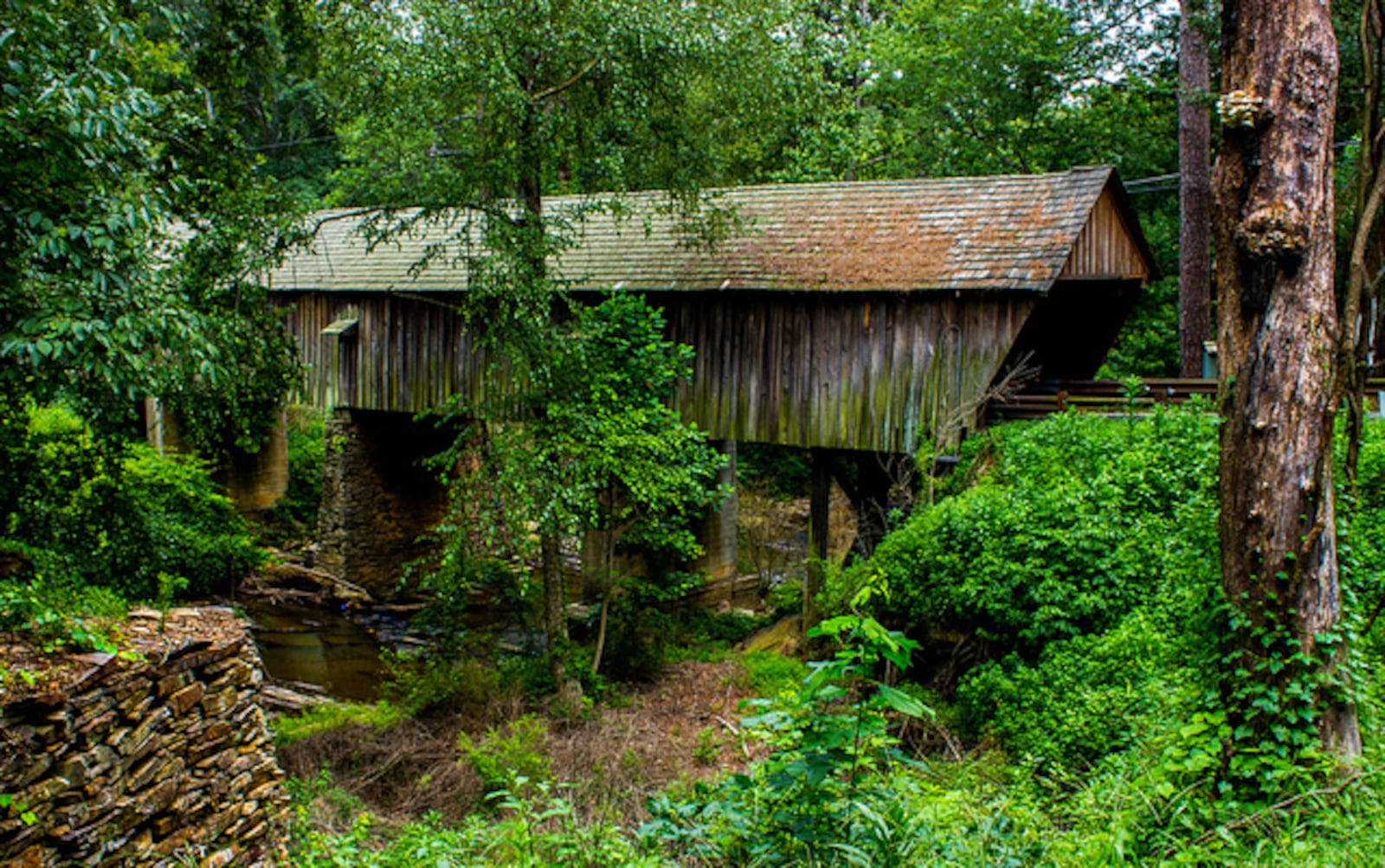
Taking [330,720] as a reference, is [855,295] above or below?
above

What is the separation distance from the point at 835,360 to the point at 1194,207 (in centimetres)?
704

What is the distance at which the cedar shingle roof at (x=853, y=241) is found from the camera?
31.9 ft

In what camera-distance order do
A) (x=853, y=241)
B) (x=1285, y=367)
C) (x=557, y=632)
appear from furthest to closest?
1. (x=853, y=241)
2. (x=557, y=632)
3. (x=1285, y=367)

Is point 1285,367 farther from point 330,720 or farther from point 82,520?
point 330,720

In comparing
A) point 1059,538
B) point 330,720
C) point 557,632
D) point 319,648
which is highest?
point 1059,538

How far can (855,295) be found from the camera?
1032 cm

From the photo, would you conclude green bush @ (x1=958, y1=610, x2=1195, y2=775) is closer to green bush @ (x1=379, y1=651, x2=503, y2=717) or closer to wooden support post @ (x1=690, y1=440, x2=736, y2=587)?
green bush @ (x1=379, y1=651, x2=503, y2=717)

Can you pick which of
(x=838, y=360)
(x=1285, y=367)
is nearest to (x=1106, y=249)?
(x=838, y=360)

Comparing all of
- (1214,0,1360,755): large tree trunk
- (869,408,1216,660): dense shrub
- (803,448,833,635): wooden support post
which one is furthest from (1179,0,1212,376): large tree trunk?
(1214,0,1360,755): large tree trunk

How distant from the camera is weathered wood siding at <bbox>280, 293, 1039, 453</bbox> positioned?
Answer: 32.1ft

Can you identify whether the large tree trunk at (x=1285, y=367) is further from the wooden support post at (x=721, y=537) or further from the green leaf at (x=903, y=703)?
the wooden support post at (x=721, y=537)

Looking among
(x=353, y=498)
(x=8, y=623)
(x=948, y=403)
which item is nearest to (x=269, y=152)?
(x=353, y=498)

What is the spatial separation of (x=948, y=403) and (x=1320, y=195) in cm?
624

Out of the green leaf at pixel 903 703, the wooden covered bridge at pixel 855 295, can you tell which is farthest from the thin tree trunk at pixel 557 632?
the green leaf at pixel 903 703
